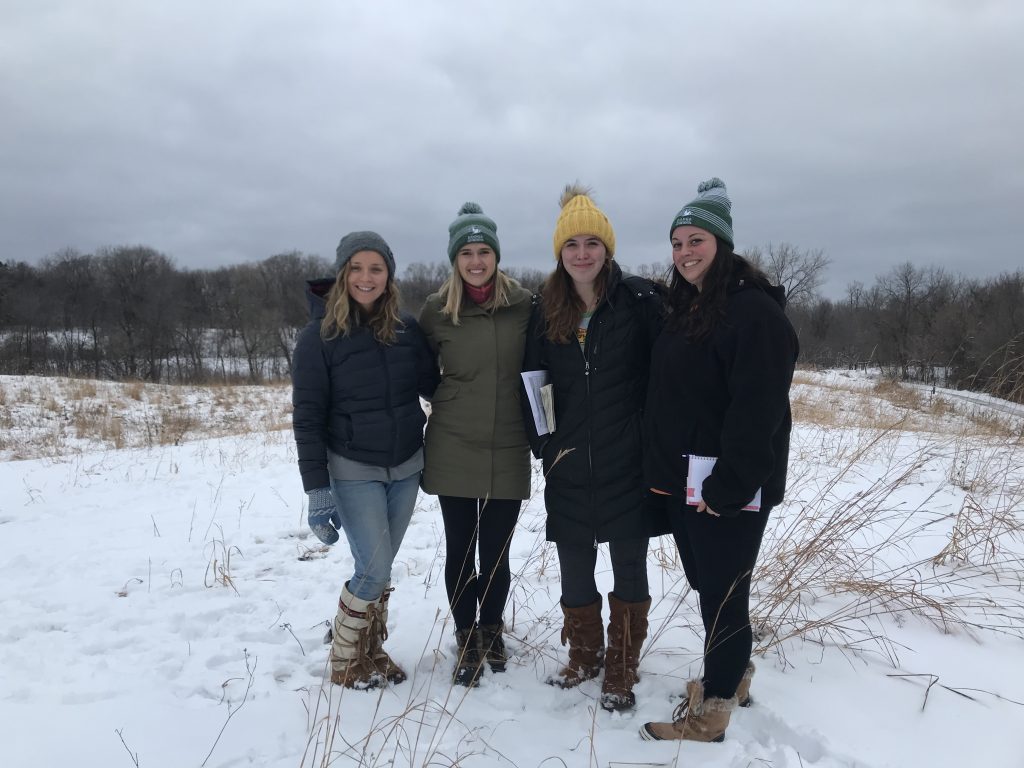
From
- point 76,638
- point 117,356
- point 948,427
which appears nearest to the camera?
point 76,638

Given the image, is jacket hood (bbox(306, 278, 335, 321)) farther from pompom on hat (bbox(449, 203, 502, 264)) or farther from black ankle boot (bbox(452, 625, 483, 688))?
black ankle boot (bbox(452, 625, 483, 688))

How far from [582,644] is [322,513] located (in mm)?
1397

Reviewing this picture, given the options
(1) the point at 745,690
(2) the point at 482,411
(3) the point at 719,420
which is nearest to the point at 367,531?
(2) the point at 482,411

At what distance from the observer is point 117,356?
3744cm

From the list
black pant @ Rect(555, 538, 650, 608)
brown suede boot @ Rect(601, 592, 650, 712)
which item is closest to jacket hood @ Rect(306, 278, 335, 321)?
black pant @ Rect(555, 538, 650, 608)

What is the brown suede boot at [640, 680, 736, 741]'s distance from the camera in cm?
202

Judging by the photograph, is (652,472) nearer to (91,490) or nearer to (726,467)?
(726,467)

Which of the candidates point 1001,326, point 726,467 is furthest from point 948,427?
point 1001,326

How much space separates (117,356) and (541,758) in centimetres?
4551

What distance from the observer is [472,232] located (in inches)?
97.8

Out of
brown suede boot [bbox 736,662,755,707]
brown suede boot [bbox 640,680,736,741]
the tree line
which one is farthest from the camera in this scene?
the tree line

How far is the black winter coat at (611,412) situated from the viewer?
2.32 meters

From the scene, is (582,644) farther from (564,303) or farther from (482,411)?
(564,303)

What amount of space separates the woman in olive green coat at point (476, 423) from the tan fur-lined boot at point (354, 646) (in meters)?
0.41
